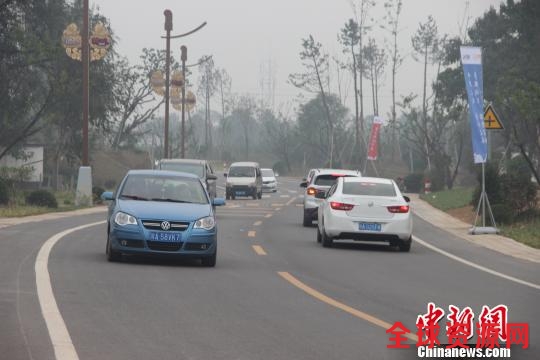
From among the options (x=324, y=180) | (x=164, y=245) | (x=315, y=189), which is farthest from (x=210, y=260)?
(x=324, y=180)

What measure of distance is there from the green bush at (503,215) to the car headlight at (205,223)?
16.0m

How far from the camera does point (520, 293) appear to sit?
49.7 ft

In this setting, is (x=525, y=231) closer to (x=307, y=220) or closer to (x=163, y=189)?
(x=307, y=220)

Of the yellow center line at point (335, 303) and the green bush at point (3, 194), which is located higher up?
the green bush at point (3, 194)

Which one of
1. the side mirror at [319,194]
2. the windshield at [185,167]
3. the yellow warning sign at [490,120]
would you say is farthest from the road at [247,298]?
the windshield at [185,167]

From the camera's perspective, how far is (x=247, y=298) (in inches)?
527

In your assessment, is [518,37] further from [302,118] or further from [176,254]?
[302,118]

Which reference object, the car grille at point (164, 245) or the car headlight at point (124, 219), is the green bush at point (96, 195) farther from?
the car grille at point (164, 245)

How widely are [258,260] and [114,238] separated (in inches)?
123

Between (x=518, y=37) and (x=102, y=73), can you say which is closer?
(x=102, y=73)

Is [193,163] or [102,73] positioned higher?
[102,73]

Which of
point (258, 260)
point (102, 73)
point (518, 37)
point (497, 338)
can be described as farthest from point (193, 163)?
point (518, 37)

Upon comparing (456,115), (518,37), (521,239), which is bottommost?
(521,239)

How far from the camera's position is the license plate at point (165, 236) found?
17.0 m
